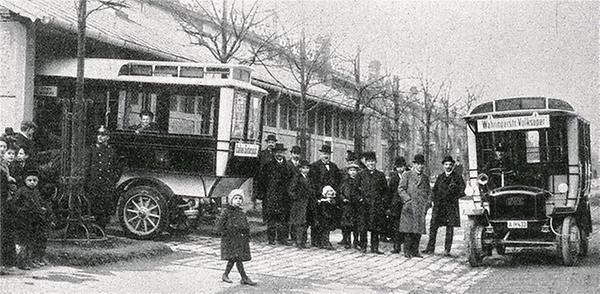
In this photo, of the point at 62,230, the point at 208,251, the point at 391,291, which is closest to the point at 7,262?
the point at 62,230

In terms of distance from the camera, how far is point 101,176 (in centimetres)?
1122

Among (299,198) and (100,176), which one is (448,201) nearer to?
(299,198)

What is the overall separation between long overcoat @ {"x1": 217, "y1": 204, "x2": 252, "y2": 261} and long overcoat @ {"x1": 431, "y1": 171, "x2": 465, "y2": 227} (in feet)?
17.0

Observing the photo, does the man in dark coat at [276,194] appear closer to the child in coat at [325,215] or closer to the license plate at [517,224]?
the child in coat at [325,215]

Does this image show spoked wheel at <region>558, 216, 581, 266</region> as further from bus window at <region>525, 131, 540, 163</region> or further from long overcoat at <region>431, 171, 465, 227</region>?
long overcoat at <region>431, 171, 465, 227</region>

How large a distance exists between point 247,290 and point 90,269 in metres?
2.06

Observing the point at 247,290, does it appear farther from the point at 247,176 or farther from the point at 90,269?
the point at 247,176

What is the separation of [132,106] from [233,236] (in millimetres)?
4395

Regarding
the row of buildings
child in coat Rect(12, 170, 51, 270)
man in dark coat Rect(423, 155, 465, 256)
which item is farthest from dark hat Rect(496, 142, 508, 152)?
child in coat Rect(12, 170, 51, 270)

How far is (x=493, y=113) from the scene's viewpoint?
40.3 ft

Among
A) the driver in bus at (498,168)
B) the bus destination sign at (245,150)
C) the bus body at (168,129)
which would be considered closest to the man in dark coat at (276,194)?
the bus destination sign at (245,150)

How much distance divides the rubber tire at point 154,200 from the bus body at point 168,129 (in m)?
0.02

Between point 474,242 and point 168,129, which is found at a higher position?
point 168,129

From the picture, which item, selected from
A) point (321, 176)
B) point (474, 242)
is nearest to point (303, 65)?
point (321, 176)
